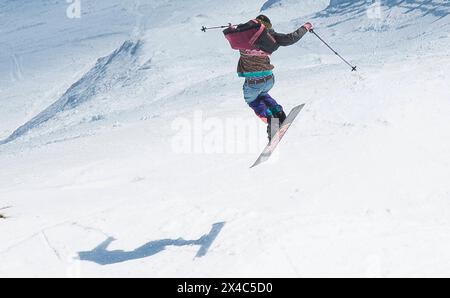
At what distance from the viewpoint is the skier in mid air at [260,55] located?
5867mm

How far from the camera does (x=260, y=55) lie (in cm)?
614

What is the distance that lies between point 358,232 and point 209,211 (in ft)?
5.99

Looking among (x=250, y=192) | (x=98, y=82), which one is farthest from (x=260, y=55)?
(x=98, y=82)

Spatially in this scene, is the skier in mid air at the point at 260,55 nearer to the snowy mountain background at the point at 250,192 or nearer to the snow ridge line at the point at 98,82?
the snowy mountain background at the point at 250,192

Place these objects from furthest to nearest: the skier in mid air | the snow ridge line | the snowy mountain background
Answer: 1. the snow ridge line
2. the skier in mid air
3. the snowy mountain background

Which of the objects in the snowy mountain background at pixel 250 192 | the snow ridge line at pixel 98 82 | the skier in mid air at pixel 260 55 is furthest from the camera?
the snow ridge line at pixel 98 82

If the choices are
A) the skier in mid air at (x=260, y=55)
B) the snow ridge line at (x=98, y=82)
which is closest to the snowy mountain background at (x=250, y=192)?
the skier in mid air at (x=260, y=55)

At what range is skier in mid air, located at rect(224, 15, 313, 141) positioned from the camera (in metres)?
5.87

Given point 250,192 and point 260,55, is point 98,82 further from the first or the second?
point 260,55

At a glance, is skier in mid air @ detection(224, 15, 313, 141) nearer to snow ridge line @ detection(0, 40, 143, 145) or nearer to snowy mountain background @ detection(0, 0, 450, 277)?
snowy mountain background @ detection(0, 0, 450, 277)

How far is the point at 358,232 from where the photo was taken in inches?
193

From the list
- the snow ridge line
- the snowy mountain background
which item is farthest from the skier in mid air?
the snow ridge line

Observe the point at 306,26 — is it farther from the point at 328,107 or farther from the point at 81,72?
the point at 81,72

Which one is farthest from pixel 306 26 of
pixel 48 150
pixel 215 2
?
pixel 215 2
